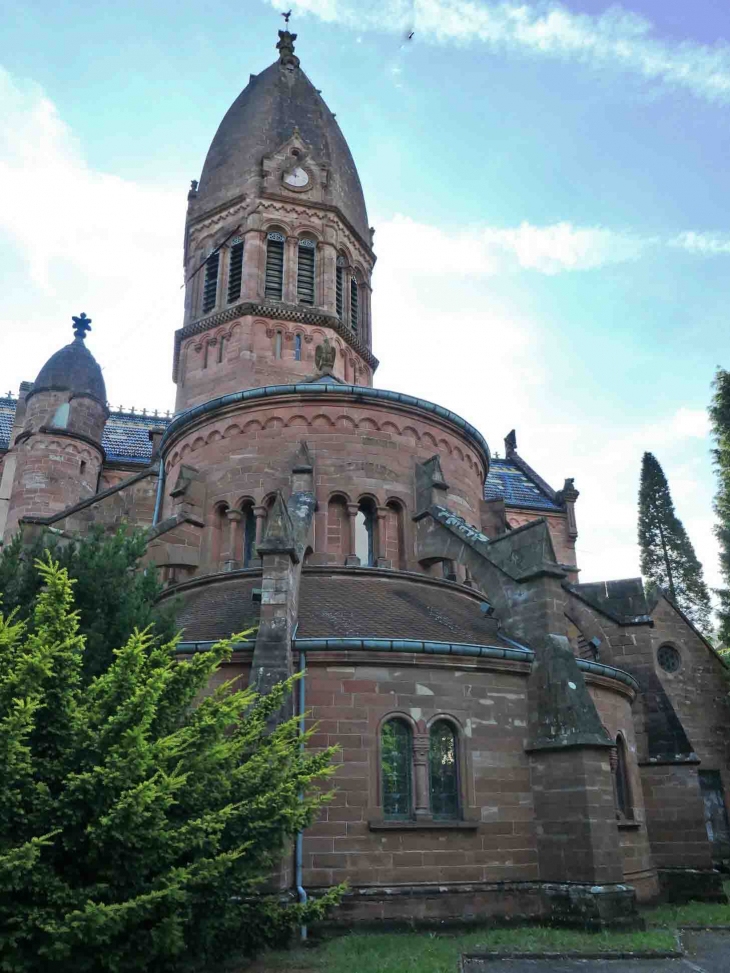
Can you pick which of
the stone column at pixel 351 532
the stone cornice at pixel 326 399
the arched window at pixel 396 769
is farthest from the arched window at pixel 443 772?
the stone cornice at pixel 326 399

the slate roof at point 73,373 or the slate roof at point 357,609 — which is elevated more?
the slate roof at point 73,373

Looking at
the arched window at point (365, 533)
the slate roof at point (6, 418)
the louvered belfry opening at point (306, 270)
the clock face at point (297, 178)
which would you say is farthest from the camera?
the slate roof at point (6, 418)

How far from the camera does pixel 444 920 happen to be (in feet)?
43.3

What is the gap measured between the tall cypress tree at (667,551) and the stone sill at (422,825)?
136ft

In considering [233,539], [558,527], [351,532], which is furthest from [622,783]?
[558,527]

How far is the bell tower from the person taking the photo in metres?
28.5

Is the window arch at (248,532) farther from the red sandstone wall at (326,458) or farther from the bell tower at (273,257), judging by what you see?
the bell tower at (273,257)

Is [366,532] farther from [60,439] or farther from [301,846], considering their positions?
[60,439]

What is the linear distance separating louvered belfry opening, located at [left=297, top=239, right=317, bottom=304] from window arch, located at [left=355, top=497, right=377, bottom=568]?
12.8 m

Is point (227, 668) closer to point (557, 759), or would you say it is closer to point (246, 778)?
point (246, 778)

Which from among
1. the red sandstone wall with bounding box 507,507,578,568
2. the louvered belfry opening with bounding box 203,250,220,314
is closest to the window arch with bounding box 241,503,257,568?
the louvered belfry opening with bounding box 203,250,220,314

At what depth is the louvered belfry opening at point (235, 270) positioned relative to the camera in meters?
29.4

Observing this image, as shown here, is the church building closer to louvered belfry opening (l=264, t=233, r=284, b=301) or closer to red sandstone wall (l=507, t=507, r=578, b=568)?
louvered belfry opening (l=264, t=233, r=284, b=301)

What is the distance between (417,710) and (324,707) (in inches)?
65.4
